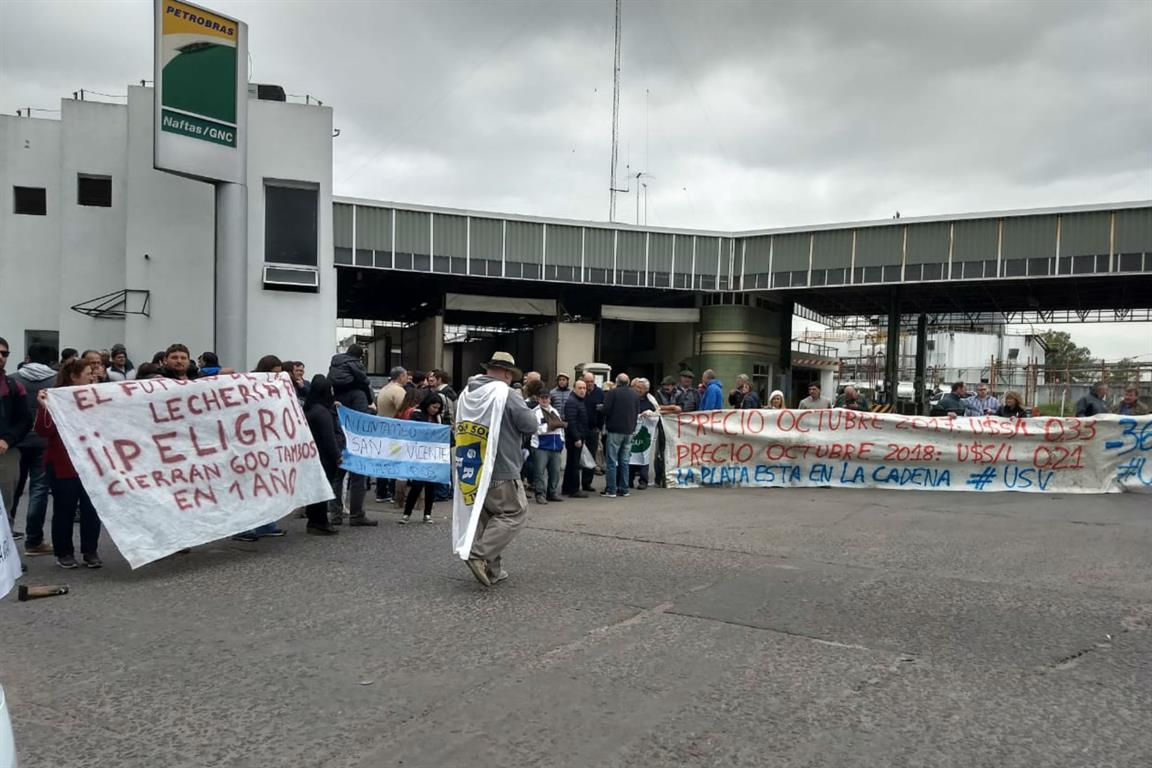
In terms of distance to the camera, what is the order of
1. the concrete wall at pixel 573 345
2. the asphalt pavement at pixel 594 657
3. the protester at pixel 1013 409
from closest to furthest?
the asphalt pavement at pixel 594 657 → the protester at pixel 1013 409 → the concrete wall at pixel 573 345

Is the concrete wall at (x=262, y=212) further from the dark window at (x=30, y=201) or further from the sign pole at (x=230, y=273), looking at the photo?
the dark window at (x=30, y=201)

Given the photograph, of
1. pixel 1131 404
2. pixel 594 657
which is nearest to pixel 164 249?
pixel 594 657

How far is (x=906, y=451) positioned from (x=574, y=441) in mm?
5323

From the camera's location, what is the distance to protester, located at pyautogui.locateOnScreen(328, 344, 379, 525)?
9922 mm

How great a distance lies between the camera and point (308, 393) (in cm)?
941

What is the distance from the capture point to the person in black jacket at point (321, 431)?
30.2 feet

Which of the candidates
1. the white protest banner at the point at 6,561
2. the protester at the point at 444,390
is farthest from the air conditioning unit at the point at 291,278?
the white protest banner at the point at 6,561

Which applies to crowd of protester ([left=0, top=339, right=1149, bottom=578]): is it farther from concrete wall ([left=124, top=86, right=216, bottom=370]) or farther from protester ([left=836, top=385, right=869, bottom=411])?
concrete wall ([left=124, top=86, right=216, bottom=370])

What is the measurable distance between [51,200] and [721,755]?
87.7 ft

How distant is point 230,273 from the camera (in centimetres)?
2106

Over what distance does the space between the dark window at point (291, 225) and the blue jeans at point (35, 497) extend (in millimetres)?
16098

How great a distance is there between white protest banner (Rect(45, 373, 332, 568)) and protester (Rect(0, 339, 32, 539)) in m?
0.61

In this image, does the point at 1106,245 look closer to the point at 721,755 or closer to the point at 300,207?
the point at 300,207

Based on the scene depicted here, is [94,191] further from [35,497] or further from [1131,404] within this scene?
[1131,404]
